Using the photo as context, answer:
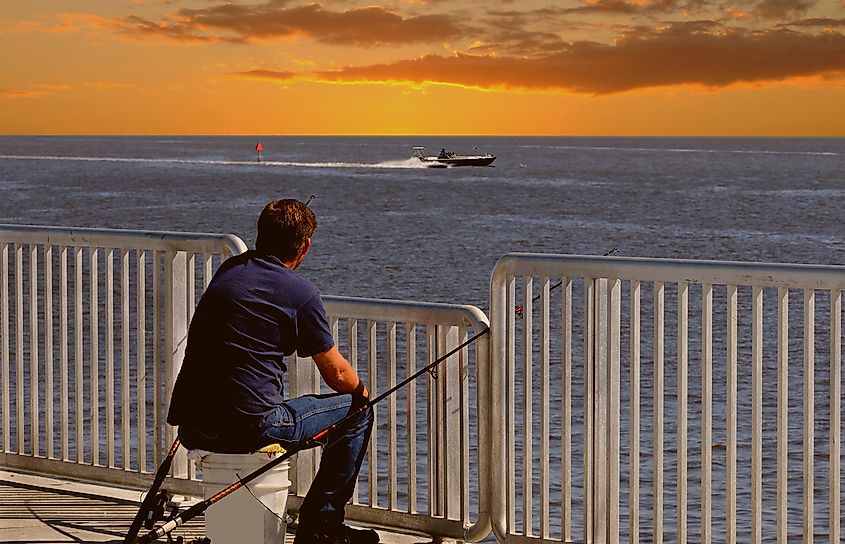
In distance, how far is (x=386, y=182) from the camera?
114 m

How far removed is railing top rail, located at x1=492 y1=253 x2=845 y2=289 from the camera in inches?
193

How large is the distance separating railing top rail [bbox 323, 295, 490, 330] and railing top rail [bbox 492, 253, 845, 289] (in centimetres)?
17

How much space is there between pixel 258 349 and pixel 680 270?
4.66 feet

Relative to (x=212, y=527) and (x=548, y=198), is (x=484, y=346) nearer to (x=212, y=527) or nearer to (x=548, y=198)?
(x=212, y=527)

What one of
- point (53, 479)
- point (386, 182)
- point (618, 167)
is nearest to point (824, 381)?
point (53, 479)

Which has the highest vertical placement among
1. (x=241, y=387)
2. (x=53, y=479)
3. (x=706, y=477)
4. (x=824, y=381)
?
(x=241, y=387)

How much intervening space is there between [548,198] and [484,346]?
3241 inches

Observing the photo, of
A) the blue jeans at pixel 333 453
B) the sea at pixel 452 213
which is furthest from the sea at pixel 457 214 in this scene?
the blue jeans at pixel 333 453

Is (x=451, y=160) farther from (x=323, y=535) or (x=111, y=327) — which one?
(x=323, y=535)

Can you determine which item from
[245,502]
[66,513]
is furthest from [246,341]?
[66,513]

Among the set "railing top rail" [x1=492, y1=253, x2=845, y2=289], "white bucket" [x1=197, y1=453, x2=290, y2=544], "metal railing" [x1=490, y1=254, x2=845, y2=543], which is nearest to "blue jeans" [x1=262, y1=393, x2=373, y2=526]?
"white bucket" [x1=197, y1=453, x2=290, y2=544]

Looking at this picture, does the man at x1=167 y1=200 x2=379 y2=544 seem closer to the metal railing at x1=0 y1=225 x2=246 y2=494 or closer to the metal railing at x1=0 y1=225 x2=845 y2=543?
the metal railing at x1=0 y1=225 x2=845 y2=543

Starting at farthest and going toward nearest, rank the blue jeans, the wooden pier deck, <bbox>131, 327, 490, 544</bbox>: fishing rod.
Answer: the wooden pier deck
the blue jeans
<bbox>131, 327, 490, 544</bbox>: fishing rod

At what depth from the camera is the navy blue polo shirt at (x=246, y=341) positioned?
492 centimetres
